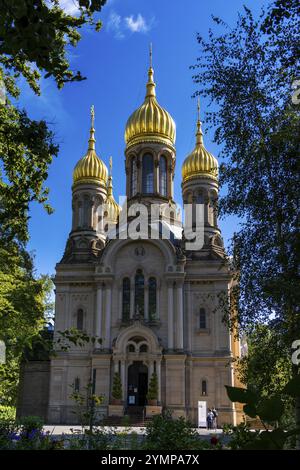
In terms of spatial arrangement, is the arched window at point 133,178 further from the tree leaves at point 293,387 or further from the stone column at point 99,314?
the tree leaves at point 293,387

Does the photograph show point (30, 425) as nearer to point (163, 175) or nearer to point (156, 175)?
point (156, 175)

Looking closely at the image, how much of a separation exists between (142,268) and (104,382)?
7.34 meters

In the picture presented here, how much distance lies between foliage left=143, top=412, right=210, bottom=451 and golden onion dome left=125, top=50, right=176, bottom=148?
104 feet

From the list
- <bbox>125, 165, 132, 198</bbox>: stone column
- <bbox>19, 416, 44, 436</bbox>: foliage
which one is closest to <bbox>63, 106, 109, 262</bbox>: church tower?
<bbox>125, 165, 132, 198</bbox>: stone column

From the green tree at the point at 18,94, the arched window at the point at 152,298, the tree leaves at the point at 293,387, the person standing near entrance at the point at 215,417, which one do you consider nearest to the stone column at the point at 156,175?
the arched window at the point at 152,298

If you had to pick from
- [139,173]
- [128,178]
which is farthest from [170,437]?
[128,178]

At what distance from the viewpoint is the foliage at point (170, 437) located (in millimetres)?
8336

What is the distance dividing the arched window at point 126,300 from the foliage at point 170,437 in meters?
22.8

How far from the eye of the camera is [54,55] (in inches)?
201

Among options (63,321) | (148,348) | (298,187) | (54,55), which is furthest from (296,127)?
(63,321)

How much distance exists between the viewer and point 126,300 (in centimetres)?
3378

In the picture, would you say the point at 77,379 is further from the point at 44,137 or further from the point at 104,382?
the point at 44,137

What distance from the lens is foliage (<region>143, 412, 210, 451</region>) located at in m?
8.34

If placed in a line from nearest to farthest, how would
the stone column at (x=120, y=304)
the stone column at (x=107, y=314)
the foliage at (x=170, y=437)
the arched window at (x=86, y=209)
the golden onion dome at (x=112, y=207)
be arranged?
the foliage at (x=170, y=437)
the stone column at (x=107, y=314)
the stone column at (x=120, y=304)
the arched window at (x=86, y=209)
the golden onion dome at (x=112, y=207)
